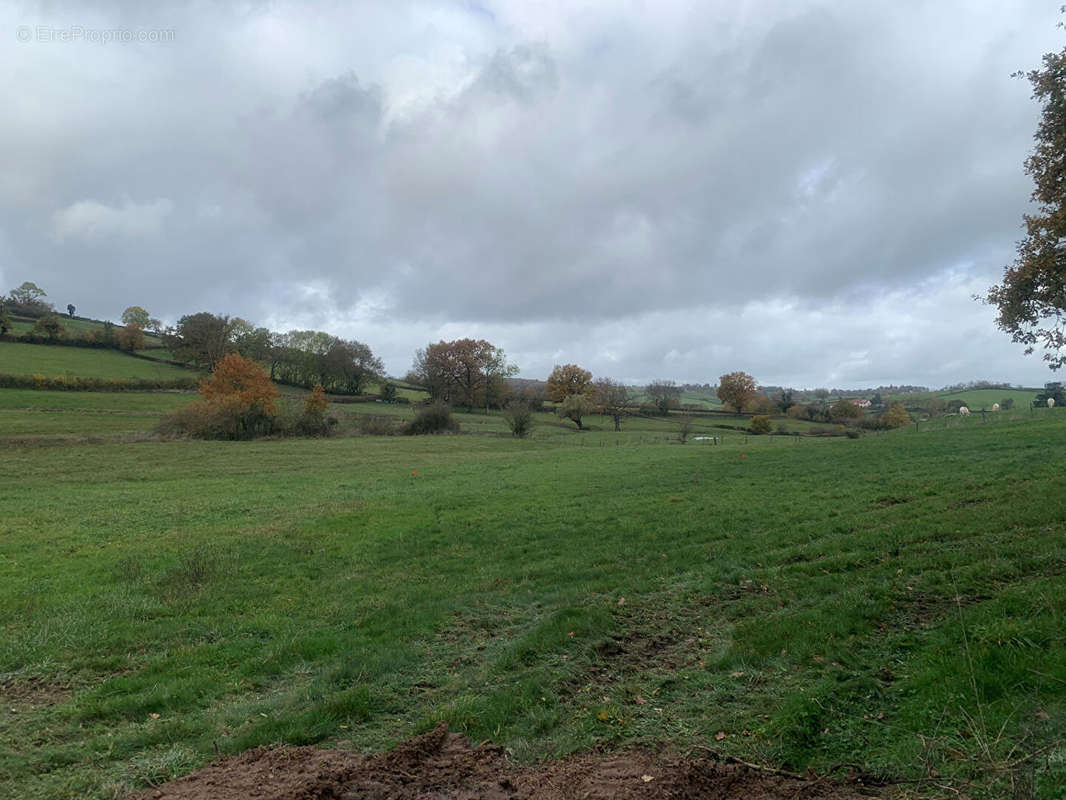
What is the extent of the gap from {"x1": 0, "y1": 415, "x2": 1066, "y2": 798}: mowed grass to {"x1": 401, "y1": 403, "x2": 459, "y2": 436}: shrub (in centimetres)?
4395

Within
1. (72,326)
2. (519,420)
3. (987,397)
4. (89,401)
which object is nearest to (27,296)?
(72,326)

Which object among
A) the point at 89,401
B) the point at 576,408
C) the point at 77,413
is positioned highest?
the point at 576,408

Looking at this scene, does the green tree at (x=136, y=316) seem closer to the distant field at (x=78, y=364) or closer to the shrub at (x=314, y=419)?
the distant field at (x=78, y=364)

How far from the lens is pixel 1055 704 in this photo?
162 inches

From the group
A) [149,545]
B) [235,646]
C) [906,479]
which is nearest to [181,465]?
[149,545]

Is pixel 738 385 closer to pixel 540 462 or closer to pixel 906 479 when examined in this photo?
pixel 540 462

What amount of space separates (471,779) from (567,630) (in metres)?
3.33

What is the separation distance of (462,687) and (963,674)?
484 cm

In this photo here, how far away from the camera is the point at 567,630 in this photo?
7.30 metres

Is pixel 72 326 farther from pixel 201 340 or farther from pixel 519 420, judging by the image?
pixel 519 420

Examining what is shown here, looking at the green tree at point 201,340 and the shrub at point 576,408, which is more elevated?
the green tree at point 201,340

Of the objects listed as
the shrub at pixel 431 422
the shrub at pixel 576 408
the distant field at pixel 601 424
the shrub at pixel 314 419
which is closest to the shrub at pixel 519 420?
the distant field at pixel 601 424

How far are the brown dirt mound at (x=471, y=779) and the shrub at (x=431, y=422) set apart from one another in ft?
192

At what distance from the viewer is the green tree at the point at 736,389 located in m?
105
